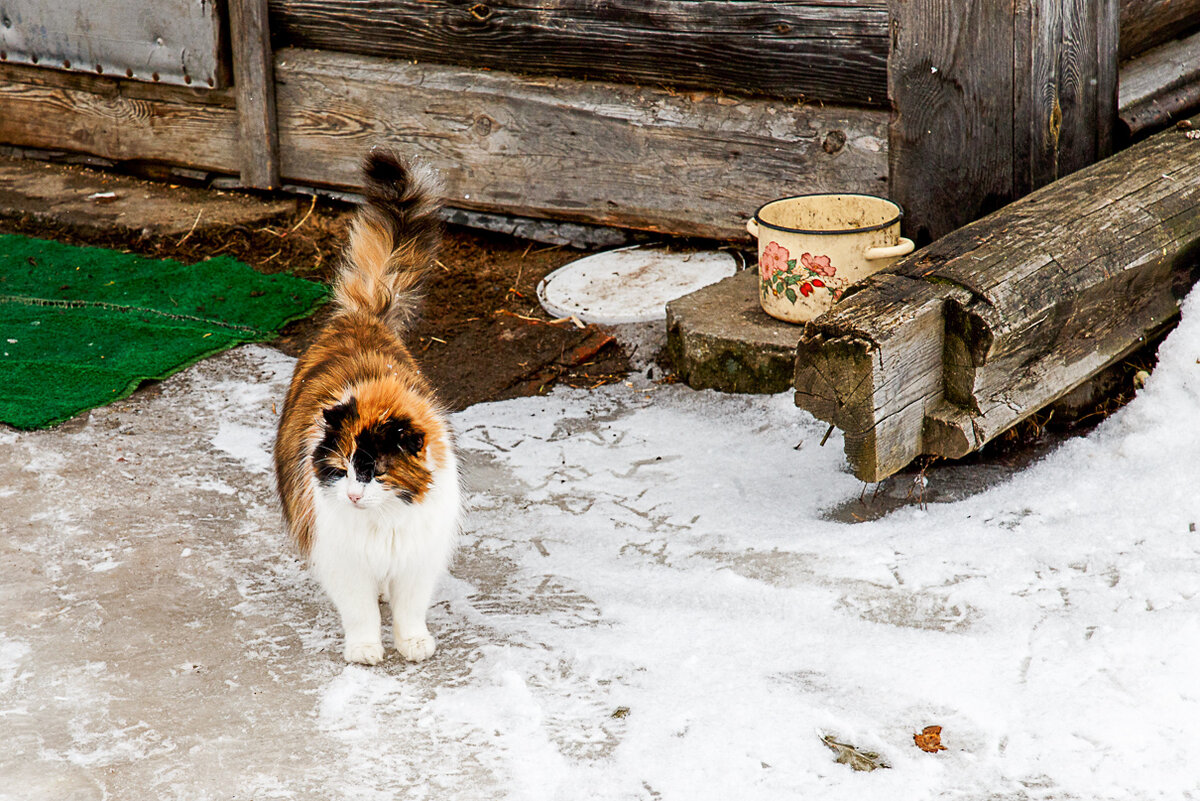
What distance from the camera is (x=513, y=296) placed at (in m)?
5.08

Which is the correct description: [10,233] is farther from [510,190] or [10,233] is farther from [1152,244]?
[1152,244]

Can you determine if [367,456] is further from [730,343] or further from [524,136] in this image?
[524,136]

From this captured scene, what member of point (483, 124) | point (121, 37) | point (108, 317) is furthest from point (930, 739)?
point (121, 37)

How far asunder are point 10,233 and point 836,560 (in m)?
4.58

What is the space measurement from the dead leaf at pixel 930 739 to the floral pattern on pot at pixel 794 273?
1.67m

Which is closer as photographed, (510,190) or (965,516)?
(965,516)

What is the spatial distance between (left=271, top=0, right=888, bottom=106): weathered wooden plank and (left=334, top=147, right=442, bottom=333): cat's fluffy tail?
162cm

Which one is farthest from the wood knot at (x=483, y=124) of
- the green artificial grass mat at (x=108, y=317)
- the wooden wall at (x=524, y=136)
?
the green artificial grass mat at (x=108, y=317)

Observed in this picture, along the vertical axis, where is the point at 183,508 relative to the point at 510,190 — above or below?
below

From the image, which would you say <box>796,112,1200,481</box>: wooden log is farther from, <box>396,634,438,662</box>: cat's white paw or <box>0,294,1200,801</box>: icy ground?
<box>396,634,438,662</box>: cat's white paw

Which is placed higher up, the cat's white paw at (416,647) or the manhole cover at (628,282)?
the manhole cover at (628,282)

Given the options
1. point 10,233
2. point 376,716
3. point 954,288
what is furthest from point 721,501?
point 10,233

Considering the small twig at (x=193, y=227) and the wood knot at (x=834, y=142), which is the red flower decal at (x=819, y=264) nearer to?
the wood knot at (x=834, y=142)

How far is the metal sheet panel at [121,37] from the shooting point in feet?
18.9
